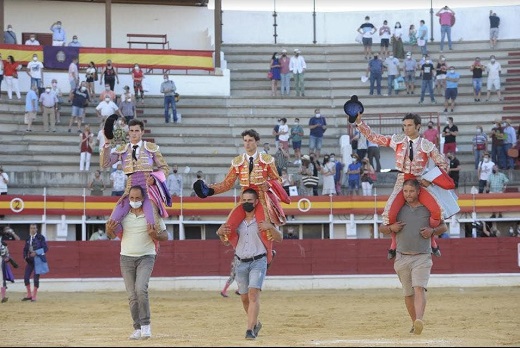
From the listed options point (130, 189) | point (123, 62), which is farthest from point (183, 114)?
point (130, 189)

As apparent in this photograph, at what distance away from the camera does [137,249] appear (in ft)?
37.6

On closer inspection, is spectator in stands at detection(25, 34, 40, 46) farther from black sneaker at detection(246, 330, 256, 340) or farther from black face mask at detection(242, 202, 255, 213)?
black sneaker at detection(246, 330, 256, 340)

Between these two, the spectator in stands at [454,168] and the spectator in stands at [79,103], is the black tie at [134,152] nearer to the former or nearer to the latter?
the spectator in stands at [454,168]

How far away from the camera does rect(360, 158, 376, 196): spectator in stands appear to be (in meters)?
26.9

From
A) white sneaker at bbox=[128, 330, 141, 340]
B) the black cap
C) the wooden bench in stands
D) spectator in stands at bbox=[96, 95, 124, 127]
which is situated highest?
the wooden bench in stands

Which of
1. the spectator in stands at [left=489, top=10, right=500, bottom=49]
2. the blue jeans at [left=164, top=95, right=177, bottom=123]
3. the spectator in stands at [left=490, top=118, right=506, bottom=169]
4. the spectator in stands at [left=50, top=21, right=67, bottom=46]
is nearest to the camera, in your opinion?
the spectator in stands at [left=490, top=118, right=506, bottom=169]

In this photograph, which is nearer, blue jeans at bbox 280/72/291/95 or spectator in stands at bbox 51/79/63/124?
spectator in stands at bbox 51/79/63/124

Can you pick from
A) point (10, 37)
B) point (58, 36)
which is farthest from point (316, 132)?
point (10, 37)

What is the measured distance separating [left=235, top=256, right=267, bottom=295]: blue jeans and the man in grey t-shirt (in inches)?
49.6

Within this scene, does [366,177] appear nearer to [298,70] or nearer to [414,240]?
[298,70]

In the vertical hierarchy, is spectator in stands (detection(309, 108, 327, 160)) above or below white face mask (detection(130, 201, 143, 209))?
above

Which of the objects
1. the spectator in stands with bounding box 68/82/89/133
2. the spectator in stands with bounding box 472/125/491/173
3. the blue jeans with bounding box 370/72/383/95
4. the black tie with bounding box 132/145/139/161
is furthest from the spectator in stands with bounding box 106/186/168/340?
the blue jeans with bounding box 370/72/383/95

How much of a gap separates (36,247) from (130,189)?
414 inches

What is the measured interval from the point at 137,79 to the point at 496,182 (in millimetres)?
9654
